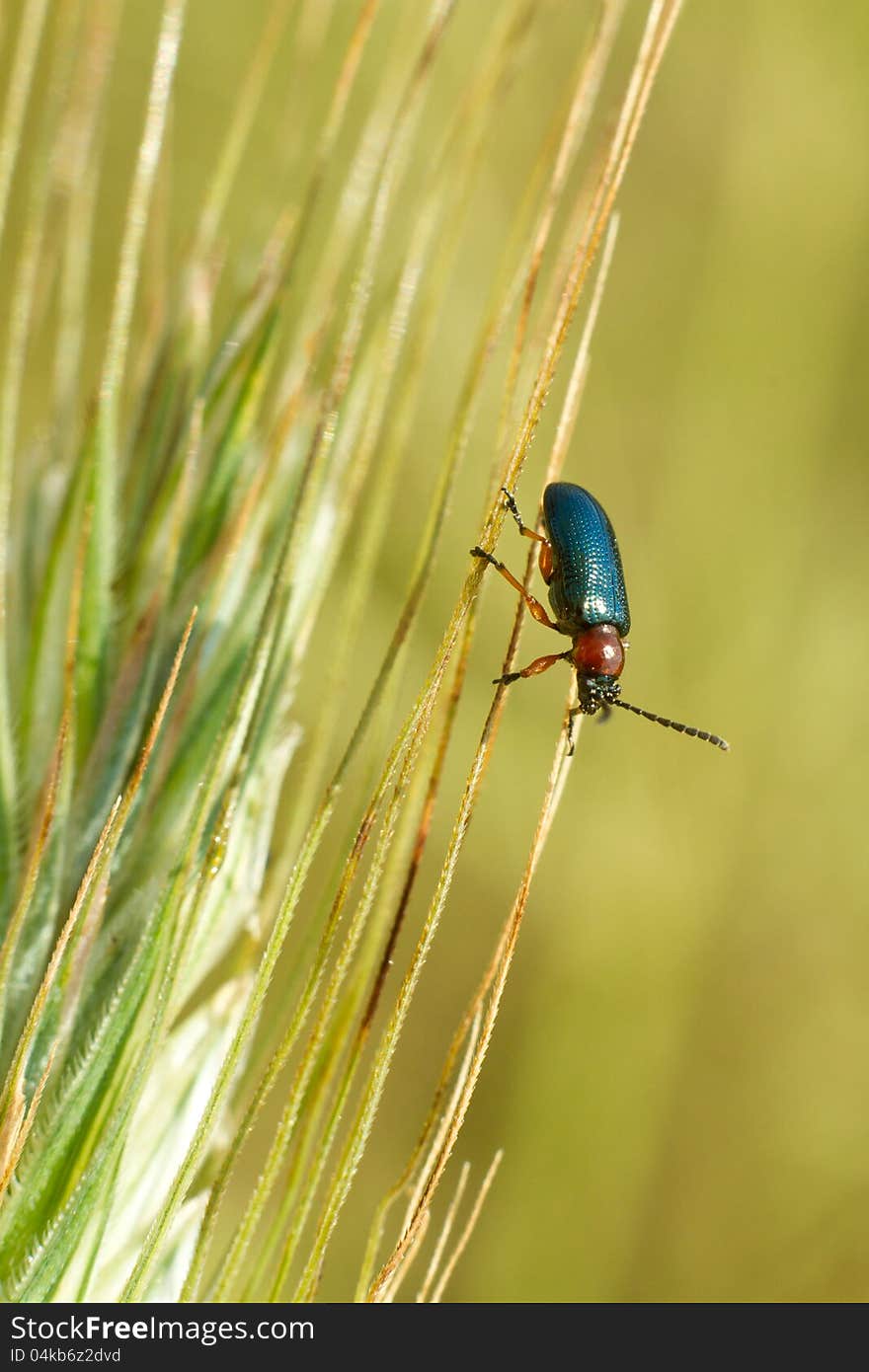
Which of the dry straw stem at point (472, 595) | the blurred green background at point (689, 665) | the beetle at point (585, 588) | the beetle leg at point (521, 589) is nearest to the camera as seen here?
the dry straw stem at point (472, 595)

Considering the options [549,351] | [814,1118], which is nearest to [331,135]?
[549,351]

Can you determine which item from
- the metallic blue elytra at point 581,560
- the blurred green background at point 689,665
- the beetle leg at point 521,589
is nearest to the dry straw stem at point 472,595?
the beetle leg at point 521,589

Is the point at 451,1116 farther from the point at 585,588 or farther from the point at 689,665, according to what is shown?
the point at 689,665

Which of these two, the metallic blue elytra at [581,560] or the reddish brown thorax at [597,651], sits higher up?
the metallic blue elytra at [581,560]

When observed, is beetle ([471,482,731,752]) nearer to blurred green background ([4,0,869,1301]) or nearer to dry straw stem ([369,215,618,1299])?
dry straw stem ([369,215,618,1299])

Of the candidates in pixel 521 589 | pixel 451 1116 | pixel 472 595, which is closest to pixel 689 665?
pixel 521 589

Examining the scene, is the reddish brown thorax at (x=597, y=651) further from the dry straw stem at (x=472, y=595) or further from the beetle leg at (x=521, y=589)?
the dry straw stem at (x=472, y=595)

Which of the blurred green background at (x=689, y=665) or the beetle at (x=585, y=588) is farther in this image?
the blurred green background at (x=689, y=665)

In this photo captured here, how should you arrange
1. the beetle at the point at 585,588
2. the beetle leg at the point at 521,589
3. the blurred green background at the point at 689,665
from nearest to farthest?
the beetle leg at the point at 521,589
the beetle at the point at 585,588
the blurred green background at the point at 689,665
